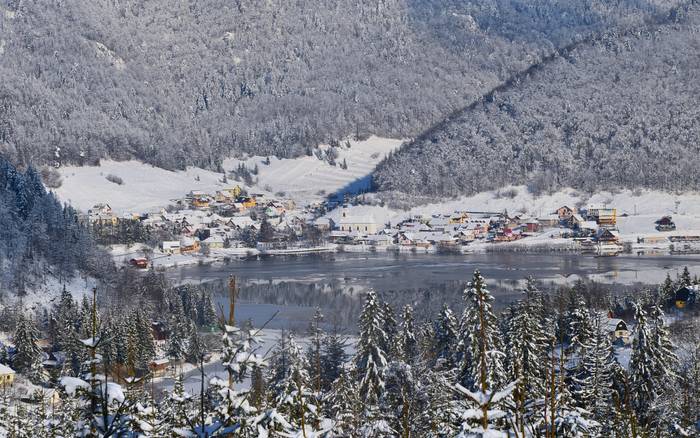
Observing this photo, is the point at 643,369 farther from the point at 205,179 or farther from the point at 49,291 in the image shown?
the point at 205,179

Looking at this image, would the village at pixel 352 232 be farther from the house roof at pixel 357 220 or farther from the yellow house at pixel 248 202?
the yellow house at pixel 248 202

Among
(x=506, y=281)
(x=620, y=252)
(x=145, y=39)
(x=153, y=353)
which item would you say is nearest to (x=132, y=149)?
(x=145, y=39)

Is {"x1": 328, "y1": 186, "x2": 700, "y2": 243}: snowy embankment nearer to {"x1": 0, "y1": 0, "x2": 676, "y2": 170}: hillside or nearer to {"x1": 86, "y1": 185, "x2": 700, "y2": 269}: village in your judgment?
{"x1": 86, "y1": 185, "x2": 700, "y2": 269}: village

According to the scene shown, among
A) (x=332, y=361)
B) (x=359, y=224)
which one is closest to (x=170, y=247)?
(x=359, y=224)

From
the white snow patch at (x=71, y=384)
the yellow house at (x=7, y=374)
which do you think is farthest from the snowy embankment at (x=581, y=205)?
the white snow patch at (x=71, y=384)

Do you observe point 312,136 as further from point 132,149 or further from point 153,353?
point 153,353
